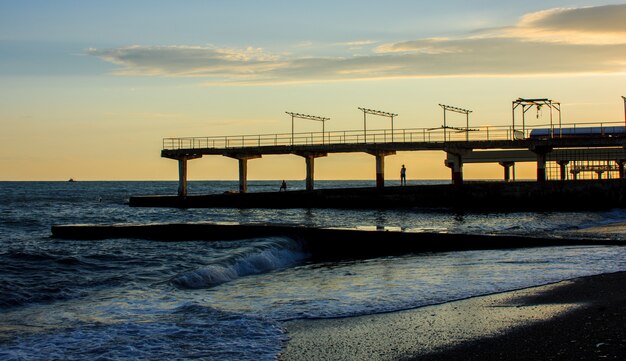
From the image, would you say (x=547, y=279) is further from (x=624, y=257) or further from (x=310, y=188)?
(x=310, y=188)

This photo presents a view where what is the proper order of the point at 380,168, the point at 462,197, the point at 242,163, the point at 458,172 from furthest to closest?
the point at 242,163 < the point at 380,168 < the point at 458,172 < the point at 462,197

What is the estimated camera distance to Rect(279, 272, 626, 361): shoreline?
882cm

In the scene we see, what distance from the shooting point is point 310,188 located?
57938 millimetres

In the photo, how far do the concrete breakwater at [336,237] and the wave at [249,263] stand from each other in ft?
2.71

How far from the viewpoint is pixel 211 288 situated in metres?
16.0

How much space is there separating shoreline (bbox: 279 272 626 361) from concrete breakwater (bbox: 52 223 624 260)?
29.4 ft

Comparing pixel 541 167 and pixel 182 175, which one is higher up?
pixel 182 175

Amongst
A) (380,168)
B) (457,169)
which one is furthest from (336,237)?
(380,168)

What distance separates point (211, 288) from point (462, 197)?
34.7 m

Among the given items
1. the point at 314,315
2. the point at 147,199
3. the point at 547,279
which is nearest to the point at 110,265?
the point at 314,315

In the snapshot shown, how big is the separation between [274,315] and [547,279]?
19.7ft

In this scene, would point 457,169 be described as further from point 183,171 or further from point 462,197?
point 183,171

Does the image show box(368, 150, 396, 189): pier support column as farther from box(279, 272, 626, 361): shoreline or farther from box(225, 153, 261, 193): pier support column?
box(279, 272, 626, 361): shoreline

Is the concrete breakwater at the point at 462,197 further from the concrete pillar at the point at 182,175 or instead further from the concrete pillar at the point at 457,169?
the concrete pillar at the point at 182,175
